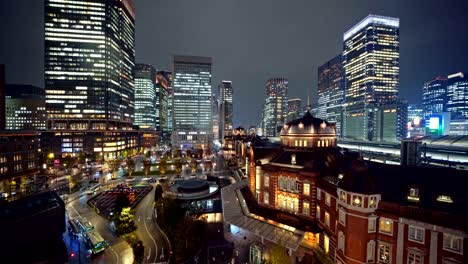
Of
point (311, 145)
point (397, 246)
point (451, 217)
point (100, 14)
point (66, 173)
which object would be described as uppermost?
point (100, 14)

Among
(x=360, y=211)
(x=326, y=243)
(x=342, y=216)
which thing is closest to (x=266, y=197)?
(x=326, y=243)

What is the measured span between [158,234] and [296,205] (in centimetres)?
2920

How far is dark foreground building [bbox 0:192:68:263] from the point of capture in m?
33.3

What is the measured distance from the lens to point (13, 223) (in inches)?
1325

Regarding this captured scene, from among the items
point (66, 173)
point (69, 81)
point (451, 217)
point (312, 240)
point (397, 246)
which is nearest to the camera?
point (451, 217)

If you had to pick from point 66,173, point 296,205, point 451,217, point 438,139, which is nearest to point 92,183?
point 66,173

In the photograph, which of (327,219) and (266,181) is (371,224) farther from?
(266,181)

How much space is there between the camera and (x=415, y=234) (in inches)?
1116

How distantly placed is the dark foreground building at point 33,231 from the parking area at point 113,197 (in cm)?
1367

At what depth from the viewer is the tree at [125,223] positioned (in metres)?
42.7

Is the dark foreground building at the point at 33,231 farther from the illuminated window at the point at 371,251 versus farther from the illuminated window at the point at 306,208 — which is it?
the illuminated window at the point at 371,251

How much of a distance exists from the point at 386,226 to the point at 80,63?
165347mm

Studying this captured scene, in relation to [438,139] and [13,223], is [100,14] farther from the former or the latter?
[438,139]

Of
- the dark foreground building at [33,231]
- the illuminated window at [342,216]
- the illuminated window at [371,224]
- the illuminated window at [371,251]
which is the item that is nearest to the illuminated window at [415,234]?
the illuminated window at [371,224]
